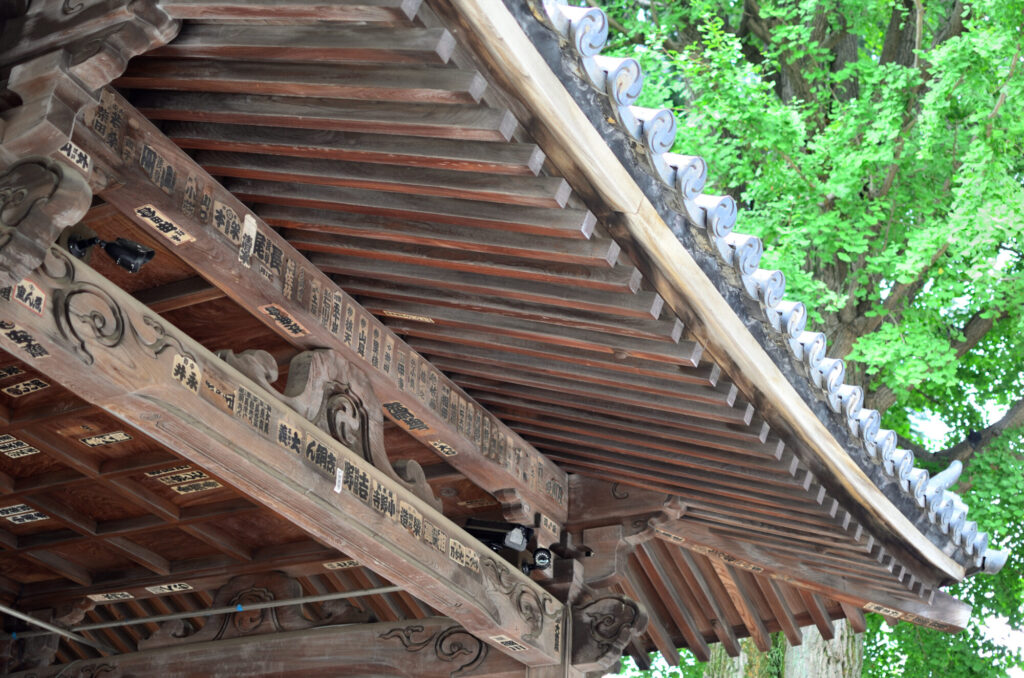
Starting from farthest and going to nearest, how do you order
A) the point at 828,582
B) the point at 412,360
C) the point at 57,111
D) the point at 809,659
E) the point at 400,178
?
the point at 809,659, the point at 828,582, the point at 412,360, the point at 400,178, the point at 57,111

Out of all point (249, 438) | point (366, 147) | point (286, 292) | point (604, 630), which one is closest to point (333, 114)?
point (366, 147)

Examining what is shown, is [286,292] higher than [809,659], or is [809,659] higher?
[809,659]

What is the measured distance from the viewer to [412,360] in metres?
5.23

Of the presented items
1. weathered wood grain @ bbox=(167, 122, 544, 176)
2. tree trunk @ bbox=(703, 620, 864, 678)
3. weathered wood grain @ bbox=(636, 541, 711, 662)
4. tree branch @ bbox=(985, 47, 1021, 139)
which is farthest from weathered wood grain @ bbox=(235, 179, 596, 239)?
tree trunk @ bbox=(703, 620, 864, 678)

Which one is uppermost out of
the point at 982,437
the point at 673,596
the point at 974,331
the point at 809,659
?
the point at 974,331

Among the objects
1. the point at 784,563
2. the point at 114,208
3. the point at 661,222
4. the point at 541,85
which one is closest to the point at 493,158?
the point at 541,85

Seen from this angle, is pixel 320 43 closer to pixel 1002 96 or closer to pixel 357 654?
pixel 357 654

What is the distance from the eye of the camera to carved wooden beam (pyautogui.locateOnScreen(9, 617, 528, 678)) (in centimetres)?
609

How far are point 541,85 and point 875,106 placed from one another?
26.4ft

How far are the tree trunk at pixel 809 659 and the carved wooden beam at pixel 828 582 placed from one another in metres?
3.86

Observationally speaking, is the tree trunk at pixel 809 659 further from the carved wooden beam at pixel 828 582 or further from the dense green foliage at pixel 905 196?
the carved wooden beam at pixel 828 582

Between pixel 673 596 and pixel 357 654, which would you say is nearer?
pixel 357 654

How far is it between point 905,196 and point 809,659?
432 centimetres

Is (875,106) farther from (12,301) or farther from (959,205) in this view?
(12,301)
